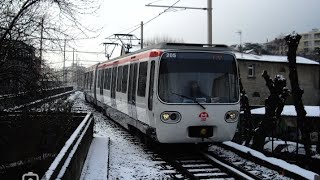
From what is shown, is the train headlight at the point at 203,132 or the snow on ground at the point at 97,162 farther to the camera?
the train headlight at the point at 203,132

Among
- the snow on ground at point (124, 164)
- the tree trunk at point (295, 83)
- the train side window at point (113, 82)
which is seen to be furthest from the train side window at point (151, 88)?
the train side window at point (113, 82)

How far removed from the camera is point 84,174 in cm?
896

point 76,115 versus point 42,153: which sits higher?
point 76,115

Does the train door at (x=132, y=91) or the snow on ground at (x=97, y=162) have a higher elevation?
the train door at (x=132, y=91)

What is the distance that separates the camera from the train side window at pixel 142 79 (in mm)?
11805

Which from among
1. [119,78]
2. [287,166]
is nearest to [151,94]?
[287,166]

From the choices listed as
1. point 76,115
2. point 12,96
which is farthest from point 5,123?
point 76,115

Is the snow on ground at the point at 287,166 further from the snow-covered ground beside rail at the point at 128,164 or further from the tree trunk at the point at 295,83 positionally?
the tree trunk at the point at 295,83

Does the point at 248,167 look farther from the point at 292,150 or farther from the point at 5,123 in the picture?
the point at 292,150

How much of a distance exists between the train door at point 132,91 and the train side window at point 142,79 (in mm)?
651

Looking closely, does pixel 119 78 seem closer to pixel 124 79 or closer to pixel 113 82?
pixel 124 79

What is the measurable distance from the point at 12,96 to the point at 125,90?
3770mm

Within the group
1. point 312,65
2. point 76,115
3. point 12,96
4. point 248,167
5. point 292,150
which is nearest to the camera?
point 248,167

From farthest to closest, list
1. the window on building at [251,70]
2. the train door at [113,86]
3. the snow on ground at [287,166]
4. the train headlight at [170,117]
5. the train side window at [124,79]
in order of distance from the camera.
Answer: the window on building at [251,70] < the train door at [113,86] < the train side window at [124,79] < the train headlight at [170,117] < the snow on ground at [287,166]
